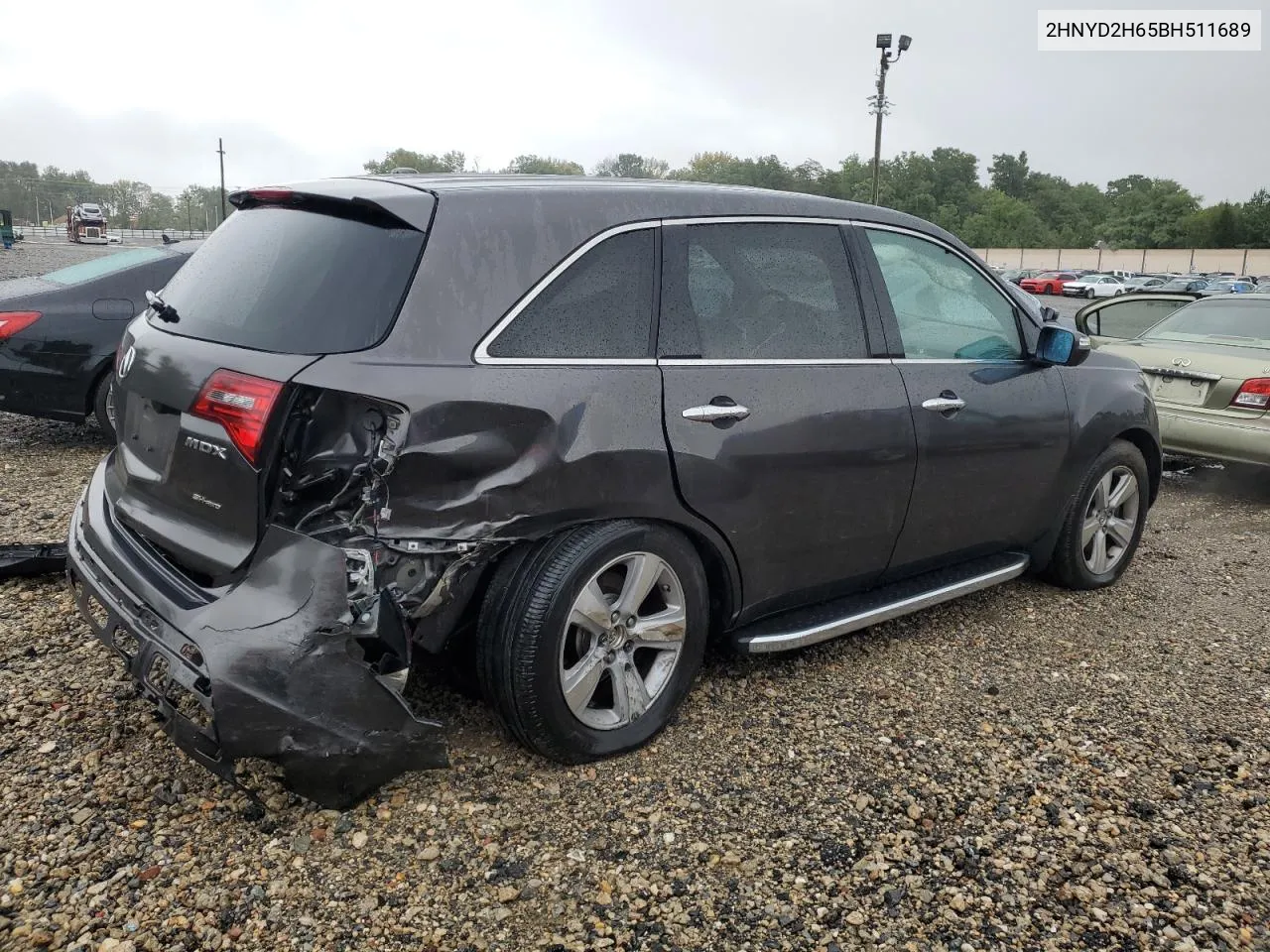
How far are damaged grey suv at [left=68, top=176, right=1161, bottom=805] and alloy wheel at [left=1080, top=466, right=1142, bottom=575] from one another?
1270 millimetres

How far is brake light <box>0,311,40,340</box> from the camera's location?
6.21 meters

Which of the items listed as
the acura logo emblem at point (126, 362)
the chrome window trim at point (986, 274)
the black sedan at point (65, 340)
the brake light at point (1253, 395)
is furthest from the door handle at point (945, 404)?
the black sedan at point (65, 340)

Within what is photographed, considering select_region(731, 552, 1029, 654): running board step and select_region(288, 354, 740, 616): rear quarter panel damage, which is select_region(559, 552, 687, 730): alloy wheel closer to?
select_region(288, 354, 740, 616): rear quarter panel damage

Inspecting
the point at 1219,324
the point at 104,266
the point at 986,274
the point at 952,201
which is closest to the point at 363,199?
the point at 986,274

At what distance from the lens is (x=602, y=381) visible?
2.86 metres

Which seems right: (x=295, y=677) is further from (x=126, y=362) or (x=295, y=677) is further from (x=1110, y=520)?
(x=1110, y=520)

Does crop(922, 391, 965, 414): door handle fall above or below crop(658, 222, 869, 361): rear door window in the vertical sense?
below

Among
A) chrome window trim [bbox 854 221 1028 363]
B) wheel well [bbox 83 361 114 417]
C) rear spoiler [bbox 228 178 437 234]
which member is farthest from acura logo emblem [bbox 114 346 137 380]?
wheel well [bbox 83 361 114 417]

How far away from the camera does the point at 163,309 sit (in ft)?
10.2

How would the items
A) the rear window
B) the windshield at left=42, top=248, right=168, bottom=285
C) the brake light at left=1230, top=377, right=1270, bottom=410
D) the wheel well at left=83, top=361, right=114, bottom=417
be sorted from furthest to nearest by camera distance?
1. the windshield at left=42, top=248, right=168, bottom=285
2. the brake light at left=1230, top=377, right=1270, bottom=410
3. the wheel well at left=83, top=361, right=114, bottom=417
4. the rear window

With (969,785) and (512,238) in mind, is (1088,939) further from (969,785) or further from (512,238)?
(512,238)

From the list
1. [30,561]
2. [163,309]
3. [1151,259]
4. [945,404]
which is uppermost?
[1151,259]

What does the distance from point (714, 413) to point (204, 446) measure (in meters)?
1.45

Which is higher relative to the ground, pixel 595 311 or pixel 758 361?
pixel 595 311
